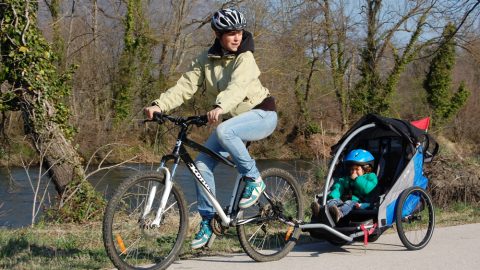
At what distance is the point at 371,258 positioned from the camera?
219 inches

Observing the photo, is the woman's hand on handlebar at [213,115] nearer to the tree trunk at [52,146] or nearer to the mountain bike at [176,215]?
the mountain bike at [176,215]

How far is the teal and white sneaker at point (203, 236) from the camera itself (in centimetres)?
519

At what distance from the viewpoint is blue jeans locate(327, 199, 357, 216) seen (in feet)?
19.6

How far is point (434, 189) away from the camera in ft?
33.7

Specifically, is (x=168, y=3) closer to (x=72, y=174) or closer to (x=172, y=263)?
(x=72, y=174)

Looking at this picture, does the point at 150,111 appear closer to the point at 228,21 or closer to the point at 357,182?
the point at 228,21

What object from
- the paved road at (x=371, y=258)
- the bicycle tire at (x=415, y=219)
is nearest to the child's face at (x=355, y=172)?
the bicycle tire at (x=415, y=219)

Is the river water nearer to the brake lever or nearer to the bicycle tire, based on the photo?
the bicycle tire

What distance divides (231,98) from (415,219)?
2.49 metres

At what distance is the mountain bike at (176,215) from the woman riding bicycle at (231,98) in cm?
12

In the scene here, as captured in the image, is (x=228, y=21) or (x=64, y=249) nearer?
(x=228, y=21)

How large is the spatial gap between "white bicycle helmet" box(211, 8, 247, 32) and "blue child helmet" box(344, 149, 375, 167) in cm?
203

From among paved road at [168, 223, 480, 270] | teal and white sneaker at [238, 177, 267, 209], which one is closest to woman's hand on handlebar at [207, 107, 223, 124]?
teal and white sneaker at [238, 177, 267, 209]

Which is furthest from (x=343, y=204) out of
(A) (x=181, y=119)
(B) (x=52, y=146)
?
(B) (x=52, y=146)
